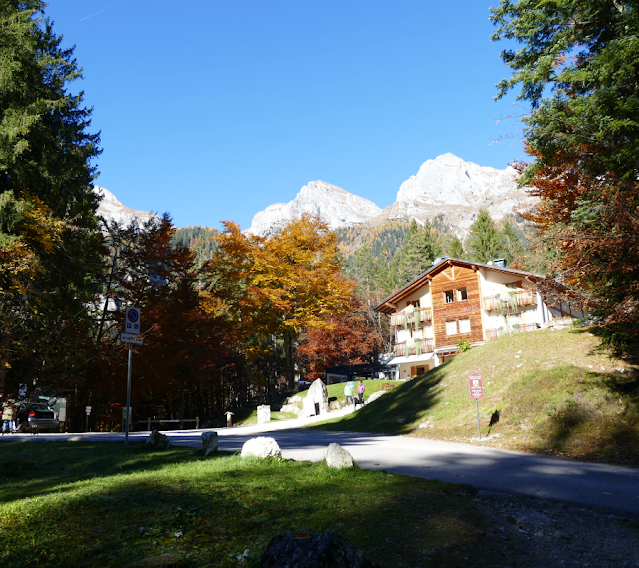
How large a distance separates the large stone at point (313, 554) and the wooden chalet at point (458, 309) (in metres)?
32.7

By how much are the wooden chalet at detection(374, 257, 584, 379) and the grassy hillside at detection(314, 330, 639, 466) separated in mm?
14867

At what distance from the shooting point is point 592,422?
12078 mm

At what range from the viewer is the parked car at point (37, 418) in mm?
21953

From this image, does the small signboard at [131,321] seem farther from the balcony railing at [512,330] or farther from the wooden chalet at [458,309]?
the wooden chalet at [458,309]

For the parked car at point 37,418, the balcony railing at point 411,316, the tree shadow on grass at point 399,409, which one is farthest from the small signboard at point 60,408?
the balcony railing at point 411,316

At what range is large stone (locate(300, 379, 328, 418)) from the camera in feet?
97.2

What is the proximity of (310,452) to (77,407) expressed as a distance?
72.2 ft

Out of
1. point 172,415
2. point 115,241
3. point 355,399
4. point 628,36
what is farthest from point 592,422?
point 172,415

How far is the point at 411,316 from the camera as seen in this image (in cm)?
4222

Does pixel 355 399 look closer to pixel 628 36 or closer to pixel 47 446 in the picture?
pixel 47 446

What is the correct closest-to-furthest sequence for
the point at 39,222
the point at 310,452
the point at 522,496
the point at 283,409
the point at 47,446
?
1. the point at 522,496
2. the point at 310,452
3. the point at 47,446
4. the point at 39,222
5. the point at 283,409

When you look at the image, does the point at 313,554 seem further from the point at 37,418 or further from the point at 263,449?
the point at 37,418

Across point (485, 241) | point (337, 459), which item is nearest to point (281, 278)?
point (337, 459)

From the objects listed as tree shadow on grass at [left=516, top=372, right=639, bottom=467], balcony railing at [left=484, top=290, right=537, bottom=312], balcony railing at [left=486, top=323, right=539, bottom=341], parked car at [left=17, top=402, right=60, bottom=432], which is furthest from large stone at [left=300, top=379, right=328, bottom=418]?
tree shadow on grass at [left=516, top=372, right=639, bottom=467]
